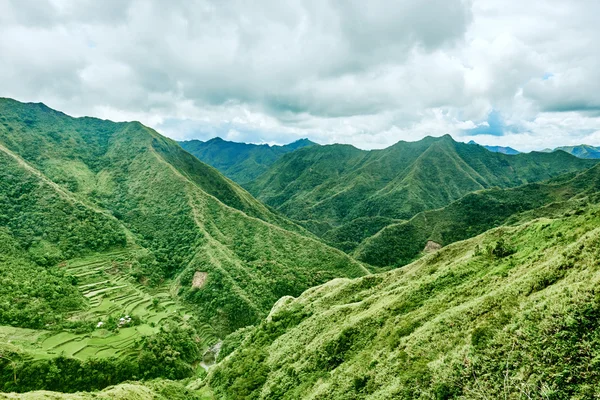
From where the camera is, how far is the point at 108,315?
86938mm

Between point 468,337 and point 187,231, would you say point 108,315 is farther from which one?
point 468,337

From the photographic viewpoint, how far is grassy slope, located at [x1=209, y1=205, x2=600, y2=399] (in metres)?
17.7

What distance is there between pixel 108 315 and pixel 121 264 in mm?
32620

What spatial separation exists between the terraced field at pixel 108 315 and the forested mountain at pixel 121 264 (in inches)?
14.2

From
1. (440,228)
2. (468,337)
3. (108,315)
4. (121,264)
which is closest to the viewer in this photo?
(468,337)

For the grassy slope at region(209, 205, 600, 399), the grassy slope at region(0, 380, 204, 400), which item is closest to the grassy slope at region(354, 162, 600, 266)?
the grassy slope at region(209, 205, 600, 399)

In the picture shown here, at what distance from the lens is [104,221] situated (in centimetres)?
12838

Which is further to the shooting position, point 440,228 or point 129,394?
point 440,228

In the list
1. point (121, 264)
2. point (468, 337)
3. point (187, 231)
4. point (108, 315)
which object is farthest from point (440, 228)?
point (468, 337)

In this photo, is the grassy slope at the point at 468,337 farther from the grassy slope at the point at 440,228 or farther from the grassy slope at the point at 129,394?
the grassy slope at the point at 440,228

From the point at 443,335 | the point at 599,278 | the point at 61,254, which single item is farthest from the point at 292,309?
the point at 61,254

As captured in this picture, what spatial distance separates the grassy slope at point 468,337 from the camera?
1770 cm

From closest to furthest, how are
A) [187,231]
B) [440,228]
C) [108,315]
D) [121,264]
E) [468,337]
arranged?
[468,337] < [108,315] < [121,264] < [187,231] < [440,228]

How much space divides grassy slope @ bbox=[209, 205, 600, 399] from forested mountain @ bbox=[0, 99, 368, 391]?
40.8 m
